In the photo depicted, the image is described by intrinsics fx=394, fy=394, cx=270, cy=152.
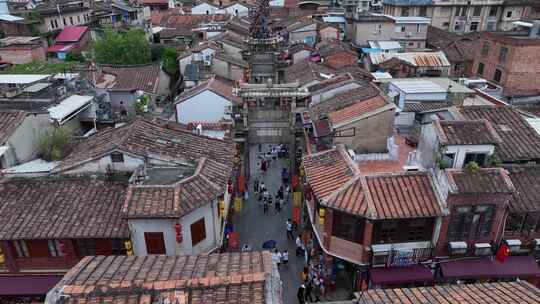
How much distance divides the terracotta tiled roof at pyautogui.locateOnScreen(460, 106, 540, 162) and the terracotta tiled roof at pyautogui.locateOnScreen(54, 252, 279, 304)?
61.7 feet

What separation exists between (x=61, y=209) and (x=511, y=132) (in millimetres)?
28539

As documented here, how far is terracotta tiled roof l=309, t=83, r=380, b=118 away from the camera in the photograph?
3014 cm

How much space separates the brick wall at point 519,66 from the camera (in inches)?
1662

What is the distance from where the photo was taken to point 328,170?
25.1m

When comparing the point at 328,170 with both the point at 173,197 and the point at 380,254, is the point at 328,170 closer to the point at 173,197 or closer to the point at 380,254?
the point at 380,254

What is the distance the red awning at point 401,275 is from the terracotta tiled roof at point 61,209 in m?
13.9

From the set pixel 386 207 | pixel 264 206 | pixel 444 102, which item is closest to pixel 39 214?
pixel 264 206

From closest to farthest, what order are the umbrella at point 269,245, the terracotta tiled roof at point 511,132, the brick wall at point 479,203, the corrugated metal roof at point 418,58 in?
the brick wall at point 479,203 → the terracotta tiled roof at point 511,132 → the umbrella at point 269,245 → the corrugated metal roof at point 418,58

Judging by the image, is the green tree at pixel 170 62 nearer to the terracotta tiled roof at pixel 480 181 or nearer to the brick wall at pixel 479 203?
the terracotta tiled roof at pixel 480 181

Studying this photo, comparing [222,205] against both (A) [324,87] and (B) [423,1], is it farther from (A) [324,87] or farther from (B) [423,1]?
(B) [423,1]

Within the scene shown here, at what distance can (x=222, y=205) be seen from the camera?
24344 millimetres

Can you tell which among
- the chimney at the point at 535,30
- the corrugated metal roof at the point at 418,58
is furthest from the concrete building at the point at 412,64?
the chimney at the point at 535,30

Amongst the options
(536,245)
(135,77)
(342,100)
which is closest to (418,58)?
(342,100)

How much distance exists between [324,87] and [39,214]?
24.4 m
